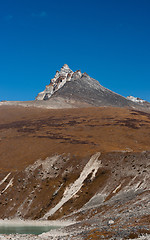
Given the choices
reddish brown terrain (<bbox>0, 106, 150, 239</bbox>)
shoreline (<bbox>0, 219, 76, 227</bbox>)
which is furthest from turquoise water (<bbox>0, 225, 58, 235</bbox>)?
reddish brown terrain (<bbox>0, 106, 150, 239</bbox>)

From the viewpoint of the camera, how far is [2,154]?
134 metres

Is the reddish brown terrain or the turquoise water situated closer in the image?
the reddish brown terrain

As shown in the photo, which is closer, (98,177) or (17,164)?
(98,177)

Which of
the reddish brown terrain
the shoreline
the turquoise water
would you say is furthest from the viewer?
the shoreline

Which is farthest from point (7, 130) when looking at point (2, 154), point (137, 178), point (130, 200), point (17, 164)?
point (130, 200)

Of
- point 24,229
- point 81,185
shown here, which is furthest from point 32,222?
point 81,185

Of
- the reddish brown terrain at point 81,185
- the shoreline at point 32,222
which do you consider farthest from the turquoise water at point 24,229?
the reddish brown terrain at point 81,185

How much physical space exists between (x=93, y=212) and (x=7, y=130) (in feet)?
414

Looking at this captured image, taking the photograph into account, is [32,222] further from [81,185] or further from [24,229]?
[81,185]

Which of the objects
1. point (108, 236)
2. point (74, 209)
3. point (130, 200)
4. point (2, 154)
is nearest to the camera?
point (108, 236)

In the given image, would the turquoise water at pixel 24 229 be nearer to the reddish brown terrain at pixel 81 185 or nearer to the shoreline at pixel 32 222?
the shoreline at pixel 32 222

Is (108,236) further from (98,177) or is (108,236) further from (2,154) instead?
(2,154)

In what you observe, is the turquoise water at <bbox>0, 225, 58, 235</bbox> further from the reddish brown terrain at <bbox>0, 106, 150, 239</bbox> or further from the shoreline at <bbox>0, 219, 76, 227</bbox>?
the reddish brown terrain at <bbox>0, 106, 150, 239</bbox>

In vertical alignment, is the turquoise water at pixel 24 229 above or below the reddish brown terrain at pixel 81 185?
below
